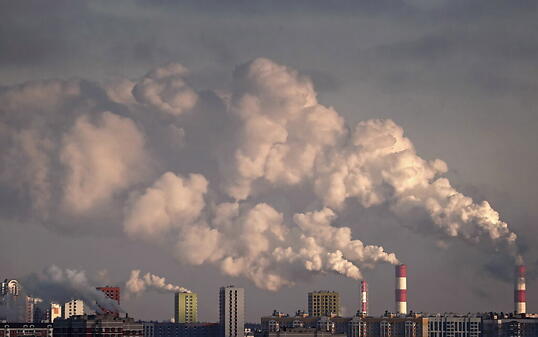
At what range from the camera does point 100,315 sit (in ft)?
635

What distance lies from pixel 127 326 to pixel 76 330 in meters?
7.18

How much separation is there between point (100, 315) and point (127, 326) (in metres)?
4.00

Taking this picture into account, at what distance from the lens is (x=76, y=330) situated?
191 meters

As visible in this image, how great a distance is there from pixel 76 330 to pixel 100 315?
13.4ft

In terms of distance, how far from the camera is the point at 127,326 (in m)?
194
